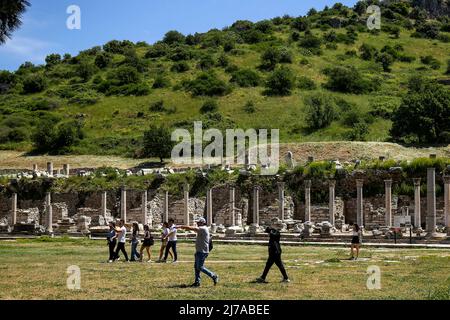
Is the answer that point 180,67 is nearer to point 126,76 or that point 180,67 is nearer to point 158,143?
point 126,76

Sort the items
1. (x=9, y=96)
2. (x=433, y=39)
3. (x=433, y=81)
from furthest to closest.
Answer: (x=433, y=39) → (x=9, y=96) → (x=433, y=81)

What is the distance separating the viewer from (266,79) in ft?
327

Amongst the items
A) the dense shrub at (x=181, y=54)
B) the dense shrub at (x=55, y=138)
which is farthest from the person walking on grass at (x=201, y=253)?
the dense shrub at (x=181, y=54)

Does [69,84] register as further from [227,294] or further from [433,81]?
[227,294]

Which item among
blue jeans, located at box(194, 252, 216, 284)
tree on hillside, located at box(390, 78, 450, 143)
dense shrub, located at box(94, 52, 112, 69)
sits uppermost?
dense shrub, located at box(94, 52, 112, 69)

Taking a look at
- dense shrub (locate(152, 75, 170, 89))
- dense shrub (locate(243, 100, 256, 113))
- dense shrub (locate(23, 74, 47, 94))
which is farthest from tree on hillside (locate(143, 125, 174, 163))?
dense shrub (locate(23, 74, 47, 94))

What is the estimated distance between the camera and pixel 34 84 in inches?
4466

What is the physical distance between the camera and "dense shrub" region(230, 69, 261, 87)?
98375 mm

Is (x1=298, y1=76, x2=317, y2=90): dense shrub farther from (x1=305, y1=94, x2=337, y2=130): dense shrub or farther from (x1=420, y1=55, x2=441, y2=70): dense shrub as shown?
(x1=420, y1=55, x2=441, y2=70): dense shrub

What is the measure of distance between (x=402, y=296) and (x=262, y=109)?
7197 centimetres

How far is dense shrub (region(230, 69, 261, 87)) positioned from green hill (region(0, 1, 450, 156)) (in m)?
0.15

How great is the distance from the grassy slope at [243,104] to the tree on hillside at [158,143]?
499 centimetres

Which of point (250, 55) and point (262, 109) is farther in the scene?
point (250, 55)

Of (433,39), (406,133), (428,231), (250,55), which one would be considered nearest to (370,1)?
(433,39)
